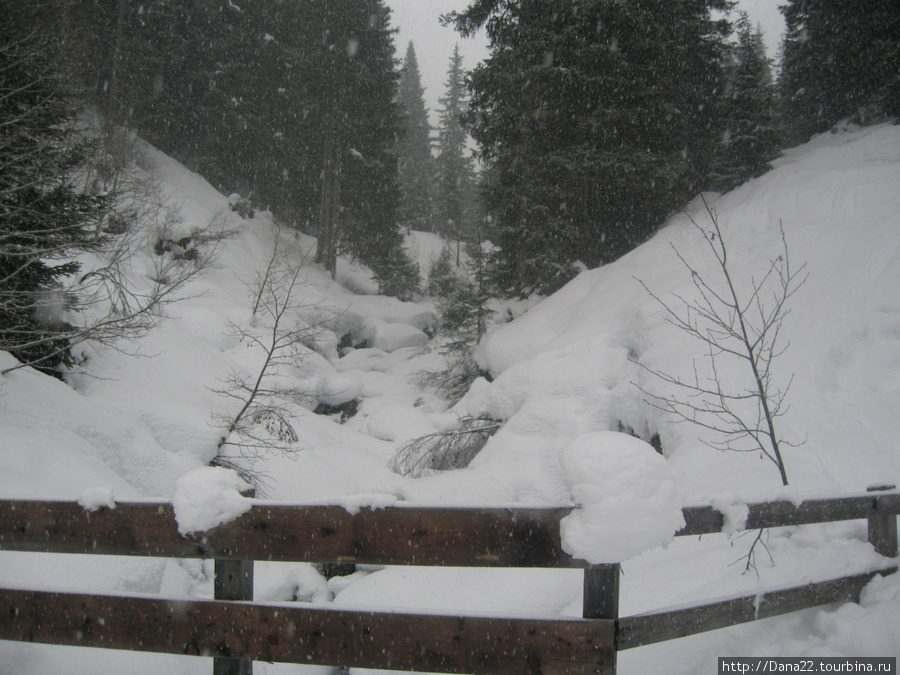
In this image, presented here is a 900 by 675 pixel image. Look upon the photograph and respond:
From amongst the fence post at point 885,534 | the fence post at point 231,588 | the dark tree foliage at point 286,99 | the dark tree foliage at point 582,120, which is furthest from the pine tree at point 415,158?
the fence post at point 231,588

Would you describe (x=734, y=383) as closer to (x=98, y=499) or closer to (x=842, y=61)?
(x=98, y=499)

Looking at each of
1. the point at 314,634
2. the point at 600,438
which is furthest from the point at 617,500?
the point at 314,634

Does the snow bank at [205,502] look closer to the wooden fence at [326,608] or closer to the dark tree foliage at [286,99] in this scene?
the wooden fence at [326,608]

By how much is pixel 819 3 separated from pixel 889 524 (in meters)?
22.3

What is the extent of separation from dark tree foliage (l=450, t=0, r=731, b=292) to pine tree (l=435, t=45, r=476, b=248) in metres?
27.9

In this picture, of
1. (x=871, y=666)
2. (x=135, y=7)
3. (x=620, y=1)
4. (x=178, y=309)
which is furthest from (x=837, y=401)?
(x=135, y=7)

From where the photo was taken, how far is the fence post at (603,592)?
2031 millimetres

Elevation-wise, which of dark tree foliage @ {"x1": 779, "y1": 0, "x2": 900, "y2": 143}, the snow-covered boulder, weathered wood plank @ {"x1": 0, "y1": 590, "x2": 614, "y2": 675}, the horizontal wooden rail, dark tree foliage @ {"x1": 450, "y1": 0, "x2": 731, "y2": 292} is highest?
dark tree foliage @ {"x1": 779, "y1": 0, "x2": 900, "y2": 143}

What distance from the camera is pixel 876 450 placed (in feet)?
17.1

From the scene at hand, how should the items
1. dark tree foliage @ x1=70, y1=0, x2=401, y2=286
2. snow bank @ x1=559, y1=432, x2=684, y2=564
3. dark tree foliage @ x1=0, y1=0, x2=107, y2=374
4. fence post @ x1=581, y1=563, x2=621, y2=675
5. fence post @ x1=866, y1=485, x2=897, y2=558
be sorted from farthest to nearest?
dark tree foliage @ x1=70, y1=0, x2=401, y2=286, dark tree foliage @ x1=0, y1=0, x2=107, y2=374, fence post @ x1=866, y1=485, x2=897, y2=558, fence post @ x1=581, y1=563, x2=621, y2=675, snow bank @ x1=559, y1=432, x2=684, y2=564

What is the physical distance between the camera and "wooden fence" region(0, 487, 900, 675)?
2.08m

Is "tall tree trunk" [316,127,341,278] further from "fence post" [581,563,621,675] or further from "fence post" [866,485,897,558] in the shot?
"fence post" [581,563,621,675]

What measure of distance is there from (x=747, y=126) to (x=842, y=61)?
5.36m

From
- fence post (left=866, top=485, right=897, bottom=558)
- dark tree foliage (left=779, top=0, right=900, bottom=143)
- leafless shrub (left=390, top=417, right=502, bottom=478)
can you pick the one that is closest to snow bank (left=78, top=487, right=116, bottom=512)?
fence post (left=866, top=485, right=897, bottom=558)
